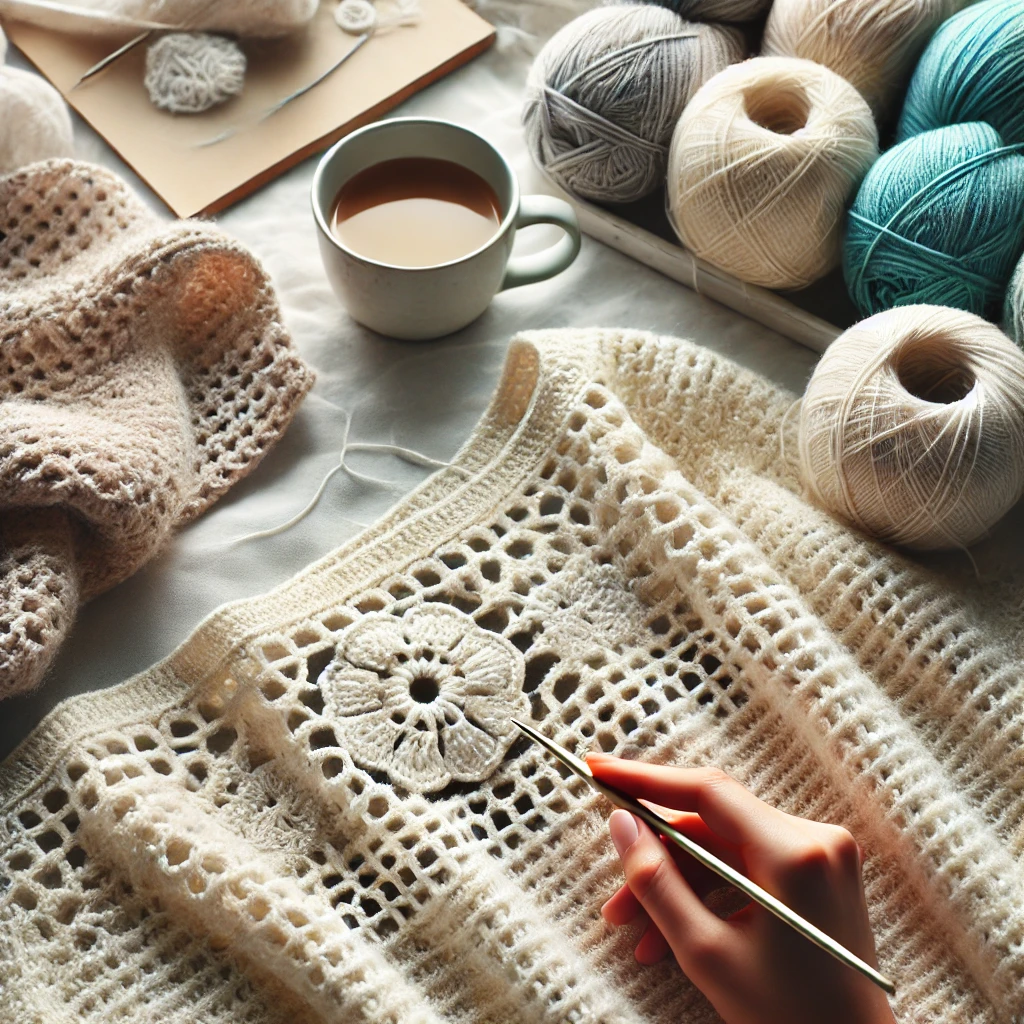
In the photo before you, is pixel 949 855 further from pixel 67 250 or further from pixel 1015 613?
pixel 67 250

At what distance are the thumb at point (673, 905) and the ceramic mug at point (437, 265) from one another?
1.36 feet

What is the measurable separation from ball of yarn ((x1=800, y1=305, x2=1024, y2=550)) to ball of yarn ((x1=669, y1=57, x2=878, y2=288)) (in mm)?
110

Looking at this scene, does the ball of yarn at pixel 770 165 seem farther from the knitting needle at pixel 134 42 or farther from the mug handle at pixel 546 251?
the knitting needle at pixel 134 42

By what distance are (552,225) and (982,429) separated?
1.31 feet

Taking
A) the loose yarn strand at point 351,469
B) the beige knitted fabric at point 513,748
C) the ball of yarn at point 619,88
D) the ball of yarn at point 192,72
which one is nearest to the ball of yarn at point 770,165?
the ball of yarn at point 619,88

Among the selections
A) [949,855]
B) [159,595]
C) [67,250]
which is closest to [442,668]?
[159,595]

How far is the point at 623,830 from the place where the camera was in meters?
0.64

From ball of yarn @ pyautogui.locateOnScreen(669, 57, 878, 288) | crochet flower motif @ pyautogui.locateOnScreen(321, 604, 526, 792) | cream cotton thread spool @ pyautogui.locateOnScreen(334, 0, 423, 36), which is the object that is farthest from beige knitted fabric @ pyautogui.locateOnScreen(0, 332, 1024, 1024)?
cream cotton thread spool @ pyautogui.locateOnScreen(334, 0, 423, 36)

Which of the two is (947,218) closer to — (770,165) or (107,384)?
(770,165)

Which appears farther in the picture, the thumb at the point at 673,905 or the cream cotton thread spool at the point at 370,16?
the cream cotton thread spool at the point at 370,16

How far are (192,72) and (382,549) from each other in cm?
50

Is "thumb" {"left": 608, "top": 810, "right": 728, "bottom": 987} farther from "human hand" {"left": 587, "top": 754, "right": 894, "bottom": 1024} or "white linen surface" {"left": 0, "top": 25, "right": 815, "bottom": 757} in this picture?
"white linen surface" {"left": 0, "top": 25, "right": 815, "bottom": 757}

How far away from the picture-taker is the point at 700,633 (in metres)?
0.73

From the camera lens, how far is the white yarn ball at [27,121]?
0.84 meters
